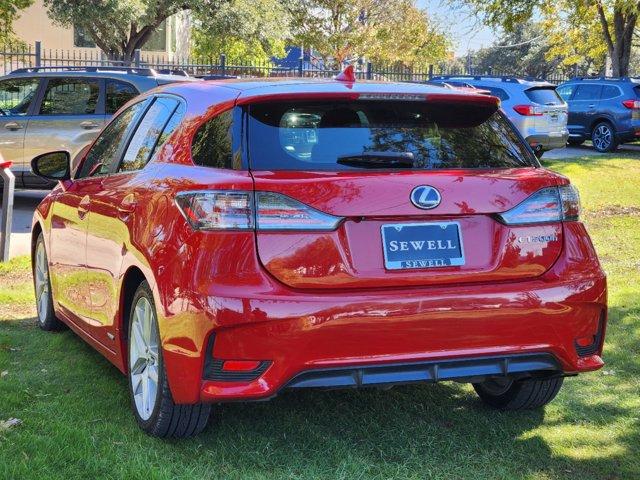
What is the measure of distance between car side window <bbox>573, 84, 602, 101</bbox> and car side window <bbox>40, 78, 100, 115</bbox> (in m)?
14.9

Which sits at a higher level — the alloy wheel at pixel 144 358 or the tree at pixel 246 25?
the tree at pixel 246 25

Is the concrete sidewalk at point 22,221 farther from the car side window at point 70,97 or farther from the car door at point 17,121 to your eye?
the car side window at point 70,97

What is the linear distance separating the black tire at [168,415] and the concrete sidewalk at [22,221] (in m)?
5.81

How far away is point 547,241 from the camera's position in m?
4.00

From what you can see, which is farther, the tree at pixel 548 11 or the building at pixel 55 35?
the building at pixel 55 35

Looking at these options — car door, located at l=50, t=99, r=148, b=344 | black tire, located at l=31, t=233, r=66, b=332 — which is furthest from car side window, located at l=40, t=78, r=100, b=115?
car door, located at l=50, t=99, r=148, b=344

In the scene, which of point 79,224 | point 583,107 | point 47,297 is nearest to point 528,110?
point 583,107

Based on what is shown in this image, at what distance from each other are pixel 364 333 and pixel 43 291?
3.39 metres

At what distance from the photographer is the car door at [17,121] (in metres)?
12.9

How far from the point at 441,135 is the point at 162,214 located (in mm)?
1286

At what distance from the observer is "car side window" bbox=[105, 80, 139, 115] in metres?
12.4

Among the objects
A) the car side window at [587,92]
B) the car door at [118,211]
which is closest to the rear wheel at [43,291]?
the car door at [118,211]

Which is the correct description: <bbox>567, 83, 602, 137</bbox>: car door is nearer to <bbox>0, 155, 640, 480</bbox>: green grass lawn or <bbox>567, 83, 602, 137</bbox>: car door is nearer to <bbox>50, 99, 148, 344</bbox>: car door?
<bbox>0, 155, 640, 480</bbox>: green grass lawn

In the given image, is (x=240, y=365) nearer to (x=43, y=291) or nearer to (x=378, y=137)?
(x=378, y=137)
